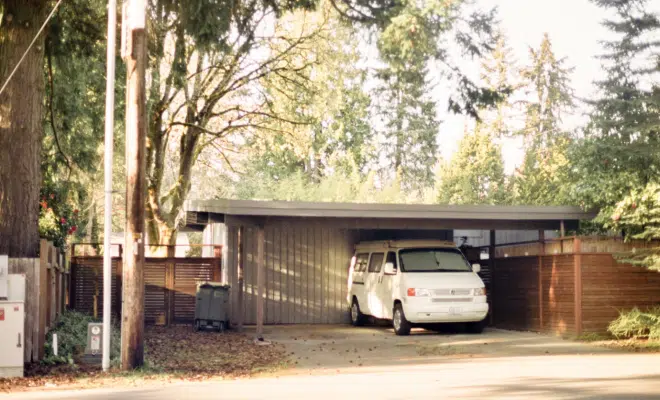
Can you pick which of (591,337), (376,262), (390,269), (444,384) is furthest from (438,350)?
(376,262)

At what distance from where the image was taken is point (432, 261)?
21.5 metres

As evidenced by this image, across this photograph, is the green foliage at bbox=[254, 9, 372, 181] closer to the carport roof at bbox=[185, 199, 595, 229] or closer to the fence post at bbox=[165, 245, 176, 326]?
the fence post at bbox=[165, 245, 176, 326]

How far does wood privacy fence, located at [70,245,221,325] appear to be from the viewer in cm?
2464

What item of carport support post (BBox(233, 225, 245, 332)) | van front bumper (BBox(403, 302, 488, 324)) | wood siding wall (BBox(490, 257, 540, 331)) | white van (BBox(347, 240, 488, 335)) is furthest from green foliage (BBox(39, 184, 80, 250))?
wood siding wall (BBox(490, 257, 540, 331))

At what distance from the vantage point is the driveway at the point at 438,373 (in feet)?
38.9

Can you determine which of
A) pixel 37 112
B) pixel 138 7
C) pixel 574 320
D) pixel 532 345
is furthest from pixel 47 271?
pixel 574 320

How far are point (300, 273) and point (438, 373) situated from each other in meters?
11.6

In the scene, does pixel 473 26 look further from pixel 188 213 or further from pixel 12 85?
pixel 188 213

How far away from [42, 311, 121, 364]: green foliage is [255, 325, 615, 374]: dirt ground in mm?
3100

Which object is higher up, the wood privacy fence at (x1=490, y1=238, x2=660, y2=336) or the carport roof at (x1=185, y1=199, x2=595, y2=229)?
the carport roof at (x1=185, y1=199, x2=595, y2=229)

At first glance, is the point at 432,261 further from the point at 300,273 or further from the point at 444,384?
the point at 444,384

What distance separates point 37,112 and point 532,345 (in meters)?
9.99

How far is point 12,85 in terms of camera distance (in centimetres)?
1625

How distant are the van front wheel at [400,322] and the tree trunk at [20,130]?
313 inches
